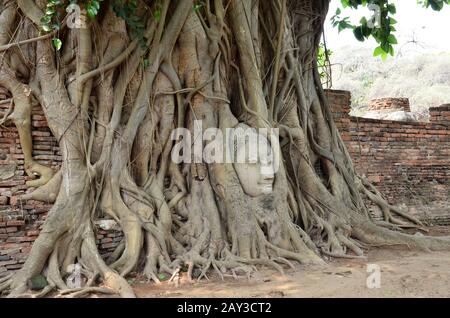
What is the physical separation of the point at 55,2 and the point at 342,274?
10.6ft

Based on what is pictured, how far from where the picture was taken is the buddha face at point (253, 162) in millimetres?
4387

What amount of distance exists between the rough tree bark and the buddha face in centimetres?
7

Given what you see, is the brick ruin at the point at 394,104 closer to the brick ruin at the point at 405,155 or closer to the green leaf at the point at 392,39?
the brick ruin at the point at 405,155

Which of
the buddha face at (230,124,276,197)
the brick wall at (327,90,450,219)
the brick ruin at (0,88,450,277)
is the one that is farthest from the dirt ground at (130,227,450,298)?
the brick wall at (327,90,450,219)

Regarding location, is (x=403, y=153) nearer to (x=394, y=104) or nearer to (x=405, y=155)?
(x=405, y=155)

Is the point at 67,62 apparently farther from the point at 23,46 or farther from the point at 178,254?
the point at 178,254

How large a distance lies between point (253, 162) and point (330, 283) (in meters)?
1.43

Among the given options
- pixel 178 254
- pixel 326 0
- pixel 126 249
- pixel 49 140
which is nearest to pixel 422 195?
pixel 326 0

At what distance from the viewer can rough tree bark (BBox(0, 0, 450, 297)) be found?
12.5 ft

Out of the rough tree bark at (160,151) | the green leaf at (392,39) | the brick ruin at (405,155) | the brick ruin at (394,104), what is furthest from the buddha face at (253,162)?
the brick ruin at (394,104)

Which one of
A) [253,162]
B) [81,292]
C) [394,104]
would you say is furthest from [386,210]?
[394,104]

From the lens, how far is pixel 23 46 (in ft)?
13.1

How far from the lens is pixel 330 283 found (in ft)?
11.4

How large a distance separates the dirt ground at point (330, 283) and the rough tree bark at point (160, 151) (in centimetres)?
17
